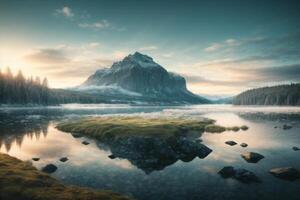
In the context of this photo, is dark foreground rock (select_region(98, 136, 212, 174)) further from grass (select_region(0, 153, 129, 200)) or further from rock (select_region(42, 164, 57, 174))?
grass (select_region(0, 153, 129, 200))

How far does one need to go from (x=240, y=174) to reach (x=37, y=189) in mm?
25198

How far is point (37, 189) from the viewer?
2598 cm

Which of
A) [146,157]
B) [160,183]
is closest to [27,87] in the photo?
[146,157]

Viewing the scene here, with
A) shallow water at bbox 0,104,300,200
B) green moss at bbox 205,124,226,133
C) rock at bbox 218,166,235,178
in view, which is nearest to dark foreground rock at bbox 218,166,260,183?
rock at bbox 218,166,235,178

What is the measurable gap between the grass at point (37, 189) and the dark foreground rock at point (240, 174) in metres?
16.0

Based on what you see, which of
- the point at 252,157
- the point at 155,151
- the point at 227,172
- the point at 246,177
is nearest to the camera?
the point at 246,177

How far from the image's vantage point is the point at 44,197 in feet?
79.3

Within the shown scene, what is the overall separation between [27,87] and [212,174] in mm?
190484

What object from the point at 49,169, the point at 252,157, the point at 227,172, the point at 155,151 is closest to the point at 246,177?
the point at 227,172

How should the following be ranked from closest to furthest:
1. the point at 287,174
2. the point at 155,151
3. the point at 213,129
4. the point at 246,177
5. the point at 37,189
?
the point at 37,189 < the point at 246,177 < the point at 287,174 < the point at 155,151 < the point at 213,129

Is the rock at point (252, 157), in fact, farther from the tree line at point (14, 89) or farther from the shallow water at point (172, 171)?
the tree line at point (14, 89)

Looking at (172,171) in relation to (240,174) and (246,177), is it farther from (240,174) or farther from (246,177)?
(246,177)

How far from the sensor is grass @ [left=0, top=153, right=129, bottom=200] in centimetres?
2428

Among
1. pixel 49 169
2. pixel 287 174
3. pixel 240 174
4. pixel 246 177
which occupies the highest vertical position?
pixel 287 174
